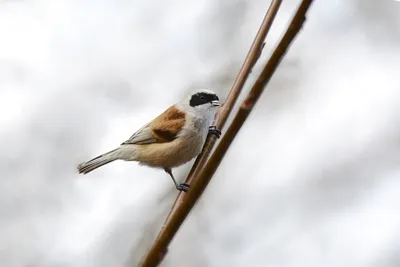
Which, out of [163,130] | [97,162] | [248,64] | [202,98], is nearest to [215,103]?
[202,98]

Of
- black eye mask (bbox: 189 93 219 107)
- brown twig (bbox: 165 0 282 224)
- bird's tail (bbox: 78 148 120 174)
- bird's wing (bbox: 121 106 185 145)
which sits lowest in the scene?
bird's tail (bbox: 78 148 120 174)

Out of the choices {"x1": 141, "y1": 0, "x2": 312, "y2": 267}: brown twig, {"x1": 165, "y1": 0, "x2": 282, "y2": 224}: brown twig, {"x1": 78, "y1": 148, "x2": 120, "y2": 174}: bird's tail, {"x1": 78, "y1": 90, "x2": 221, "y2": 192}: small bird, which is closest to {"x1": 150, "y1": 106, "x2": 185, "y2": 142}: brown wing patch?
{"x1": 78, "y1": 90, "x2": 221, "y2": 192}: small bird

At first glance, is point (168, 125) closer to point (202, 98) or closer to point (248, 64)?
point (202, 98)

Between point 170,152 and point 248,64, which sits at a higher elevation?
point 248,64

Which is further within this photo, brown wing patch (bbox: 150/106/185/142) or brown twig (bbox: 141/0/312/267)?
brown wing patch (bbox: 150/106/185/142)

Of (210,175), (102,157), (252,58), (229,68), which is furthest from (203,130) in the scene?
(229,68)

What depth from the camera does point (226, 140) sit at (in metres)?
0.47

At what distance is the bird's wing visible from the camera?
1.58 meters

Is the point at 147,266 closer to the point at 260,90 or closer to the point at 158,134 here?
the point at 260,90

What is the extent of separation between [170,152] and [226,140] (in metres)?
1.10

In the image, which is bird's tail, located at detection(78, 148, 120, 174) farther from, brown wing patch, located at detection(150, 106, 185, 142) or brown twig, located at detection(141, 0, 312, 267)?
brown twig, located at detection(141, 0, 312, 267)

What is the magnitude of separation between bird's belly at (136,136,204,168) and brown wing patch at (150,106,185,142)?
2 cm

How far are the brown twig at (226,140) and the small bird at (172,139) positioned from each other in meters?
1.01

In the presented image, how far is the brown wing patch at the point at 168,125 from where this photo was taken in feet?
5.17
